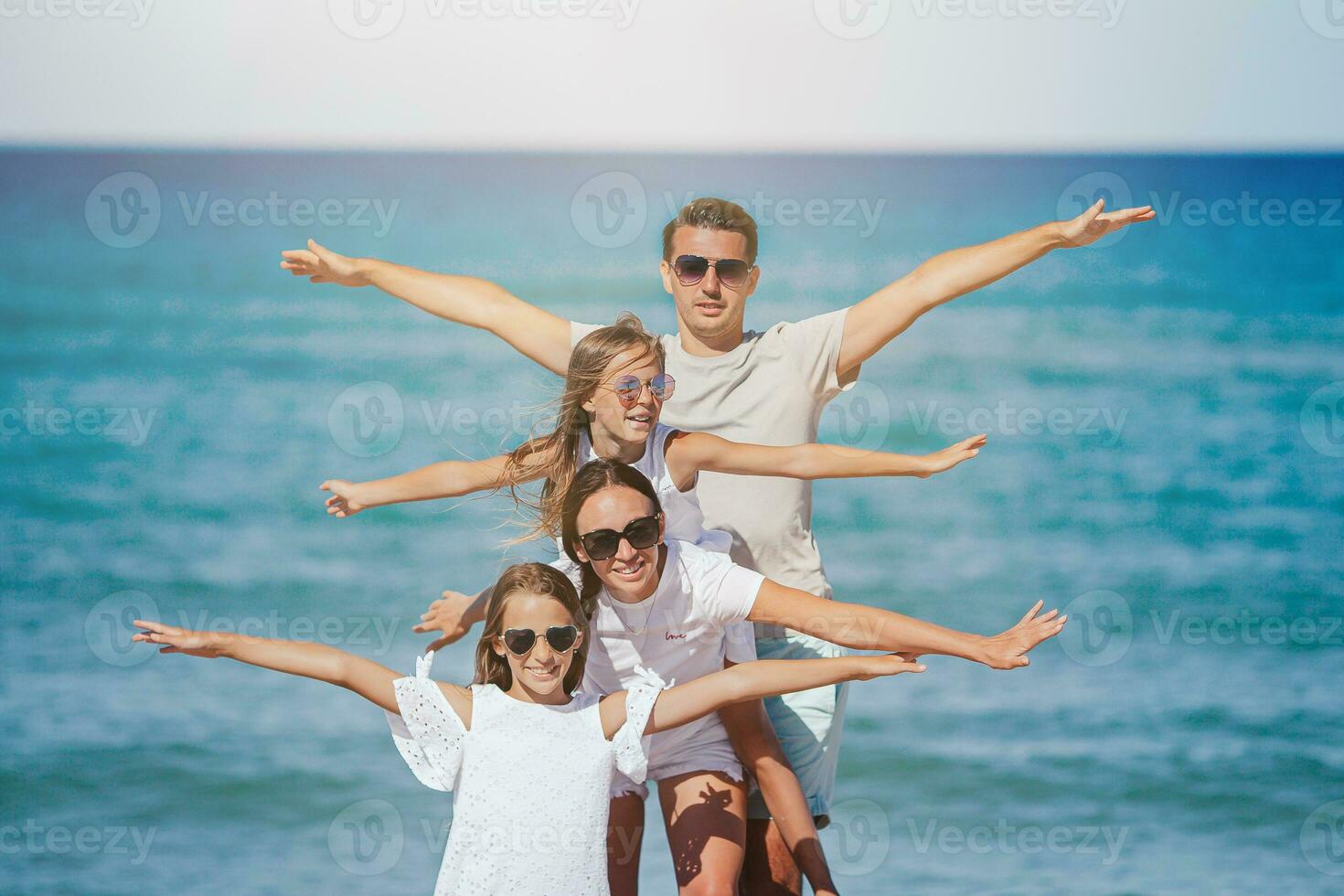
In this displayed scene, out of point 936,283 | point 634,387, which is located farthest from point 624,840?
point 936,283

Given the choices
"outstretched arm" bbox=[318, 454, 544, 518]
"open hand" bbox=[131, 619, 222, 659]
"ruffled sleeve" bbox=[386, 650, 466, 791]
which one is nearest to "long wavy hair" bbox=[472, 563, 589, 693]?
"ruffled sleeve" bbox=[386, 650, 466, 791]

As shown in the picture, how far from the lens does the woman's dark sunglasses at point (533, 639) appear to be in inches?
138

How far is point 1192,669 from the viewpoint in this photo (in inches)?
382

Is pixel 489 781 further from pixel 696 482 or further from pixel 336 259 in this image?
pixel 336 259

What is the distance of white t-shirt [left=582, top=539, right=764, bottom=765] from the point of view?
12.0 feet

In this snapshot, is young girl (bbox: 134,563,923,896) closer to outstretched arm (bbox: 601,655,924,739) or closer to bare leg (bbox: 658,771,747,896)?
outstretched arm (bbox: 601,655,924,739)

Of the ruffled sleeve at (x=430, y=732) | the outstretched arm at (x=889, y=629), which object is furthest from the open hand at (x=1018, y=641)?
the ruffled sleeve at (x=430, y=732)

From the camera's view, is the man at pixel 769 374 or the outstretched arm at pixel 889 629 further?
the man at pixel 769 374

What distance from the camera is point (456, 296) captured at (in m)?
4.22

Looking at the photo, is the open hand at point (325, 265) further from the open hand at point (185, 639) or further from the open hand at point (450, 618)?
the open hand at point (185, 639)

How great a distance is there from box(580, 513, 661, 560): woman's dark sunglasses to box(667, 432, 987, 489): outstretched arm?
0.76 feet

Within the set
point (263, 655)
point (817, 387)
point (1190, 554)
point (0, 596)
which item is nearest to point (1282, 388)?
point (1190, 554)

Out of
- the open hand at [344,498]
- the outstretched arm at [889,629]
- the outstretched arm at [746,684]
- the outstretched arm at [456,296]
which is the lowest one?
the outstretched arm at [746,684]

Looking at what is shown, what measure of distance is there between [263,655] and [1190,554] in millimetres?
10119
